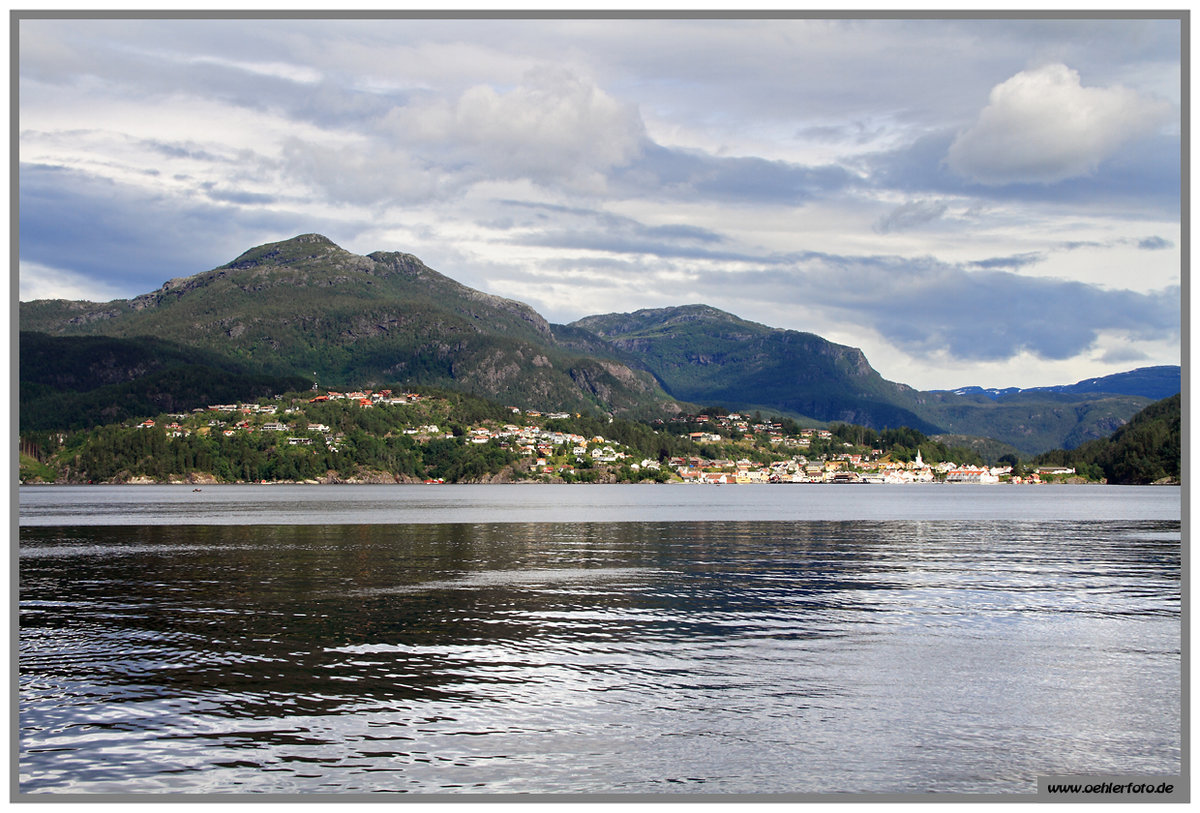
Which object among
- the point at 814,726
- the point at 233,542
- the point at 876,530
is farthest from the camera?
the point at 876,530

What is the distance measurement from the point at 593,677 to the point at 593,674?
28cm

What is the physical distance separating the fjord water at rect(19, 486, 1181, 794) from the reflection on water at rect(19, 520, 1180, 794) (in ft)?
0.32

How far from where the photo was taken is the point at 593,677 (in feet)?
74.7

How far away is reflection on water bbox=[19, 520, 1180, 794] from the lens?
16.5 m

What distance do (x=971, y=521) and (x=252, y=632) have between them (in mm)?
77819

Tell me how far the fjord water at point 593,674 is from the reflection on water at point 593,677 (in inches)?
3.8

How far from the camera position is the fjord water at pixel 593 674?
651 inches

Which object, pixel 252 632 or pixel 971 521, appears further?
pixel 971 521

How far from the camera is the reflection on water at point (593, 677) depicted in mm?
16531

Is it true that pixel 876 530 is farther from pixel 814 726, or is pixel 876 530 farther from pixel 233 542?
pixel 814 726

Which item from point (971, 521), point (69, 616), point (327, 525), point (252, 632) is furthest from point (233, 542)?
point (971, 521)

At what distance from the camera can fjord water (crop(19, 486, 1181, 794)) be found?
16531mm

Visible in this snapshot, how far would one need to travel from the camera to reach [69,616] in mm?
31578

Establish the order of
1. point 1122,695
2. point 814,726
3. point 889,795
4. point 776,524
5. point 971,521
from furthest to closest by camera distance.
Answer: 1. point 971,521
2. point 776,524
3. point 1122,695
4. point 814,726
5. point 889,795
